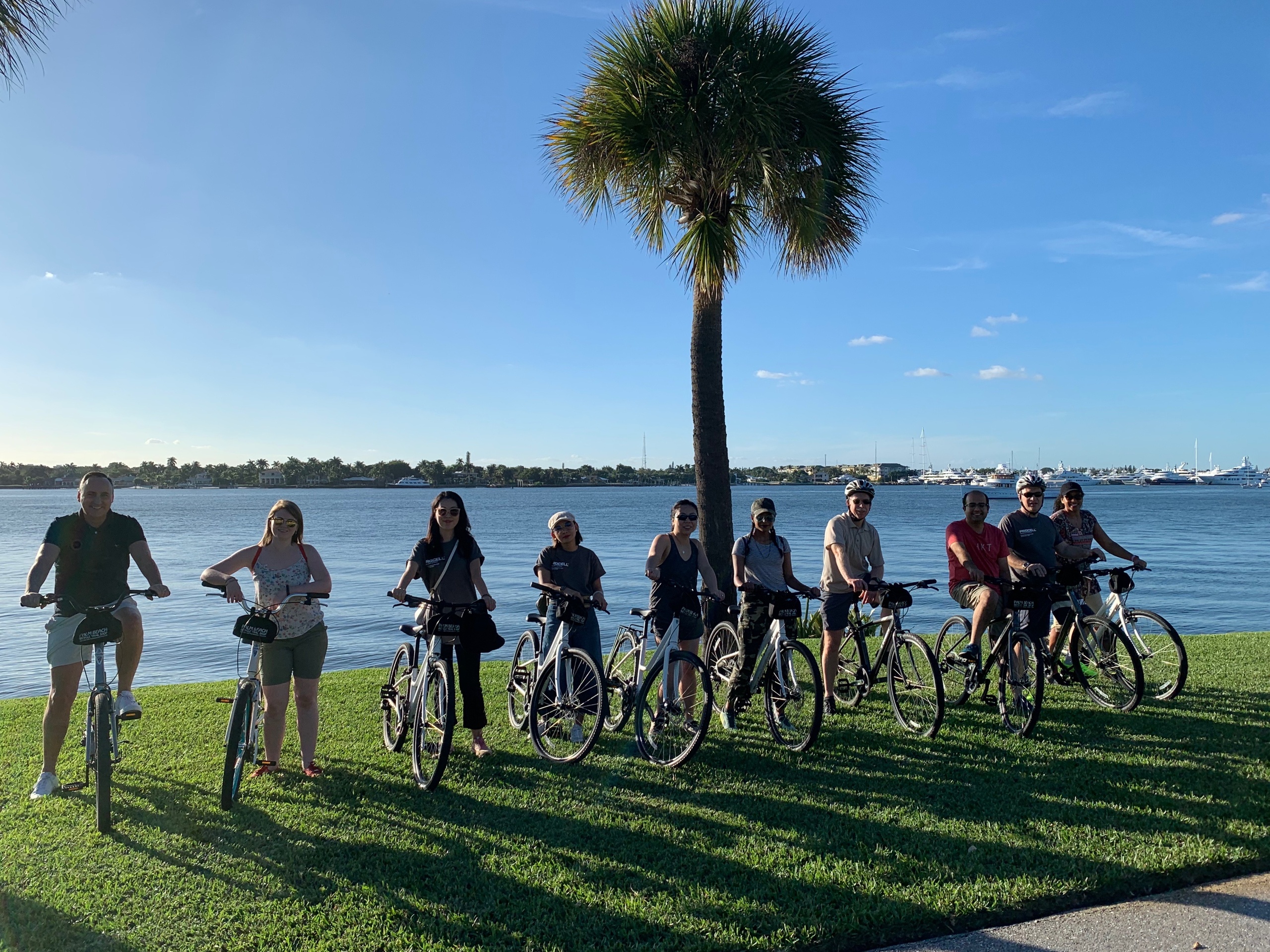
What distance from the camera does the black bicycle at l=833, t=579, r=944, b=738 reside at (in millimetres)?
6457

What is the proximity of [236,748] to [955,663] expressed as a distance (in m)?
5.54

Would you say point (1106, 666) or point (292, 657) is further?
point (1106, 666)

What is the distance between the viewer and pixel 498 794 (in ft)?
17.6

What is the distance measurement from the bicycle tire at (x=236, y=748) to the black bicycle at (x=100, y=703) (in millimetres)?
602

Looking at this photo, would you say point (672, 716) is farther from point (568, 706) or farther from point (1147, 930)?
point (1147, 930)

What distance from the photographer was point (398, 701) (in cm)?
648

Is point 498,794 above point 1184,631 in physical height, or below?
above

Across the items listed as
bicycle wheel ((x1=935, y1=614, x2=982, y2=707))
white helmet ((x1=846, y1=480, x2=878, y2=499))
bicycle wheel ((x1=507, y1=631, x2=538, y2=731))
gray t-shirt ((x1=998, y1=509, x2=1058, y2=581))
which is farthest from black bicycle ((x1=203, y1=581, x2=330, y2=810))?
gray t-shirt ((x1=998, y1=509, x2=1058, y2=581))

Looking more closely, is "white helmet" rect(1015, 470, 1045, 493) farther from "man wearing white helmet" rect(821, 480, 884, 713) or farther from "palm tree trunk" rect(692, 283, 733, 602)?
"palm tree trunk" rect(692, 283, 733, 602)

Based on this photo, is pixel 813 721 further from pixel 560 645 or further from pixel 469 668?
pixel 469 668

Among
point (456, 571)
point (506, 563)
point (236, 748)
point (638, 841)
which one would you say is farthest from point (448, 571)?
point (506, 563)

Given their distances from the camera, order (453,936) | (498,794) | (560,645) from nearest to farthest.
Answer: (453,936) < (498,794) < (560,645)

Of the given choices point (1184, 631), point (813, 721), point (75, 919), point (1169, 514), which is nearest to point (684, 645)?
point (813, 721)

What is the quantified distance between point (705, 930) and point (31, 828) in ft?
12.9
